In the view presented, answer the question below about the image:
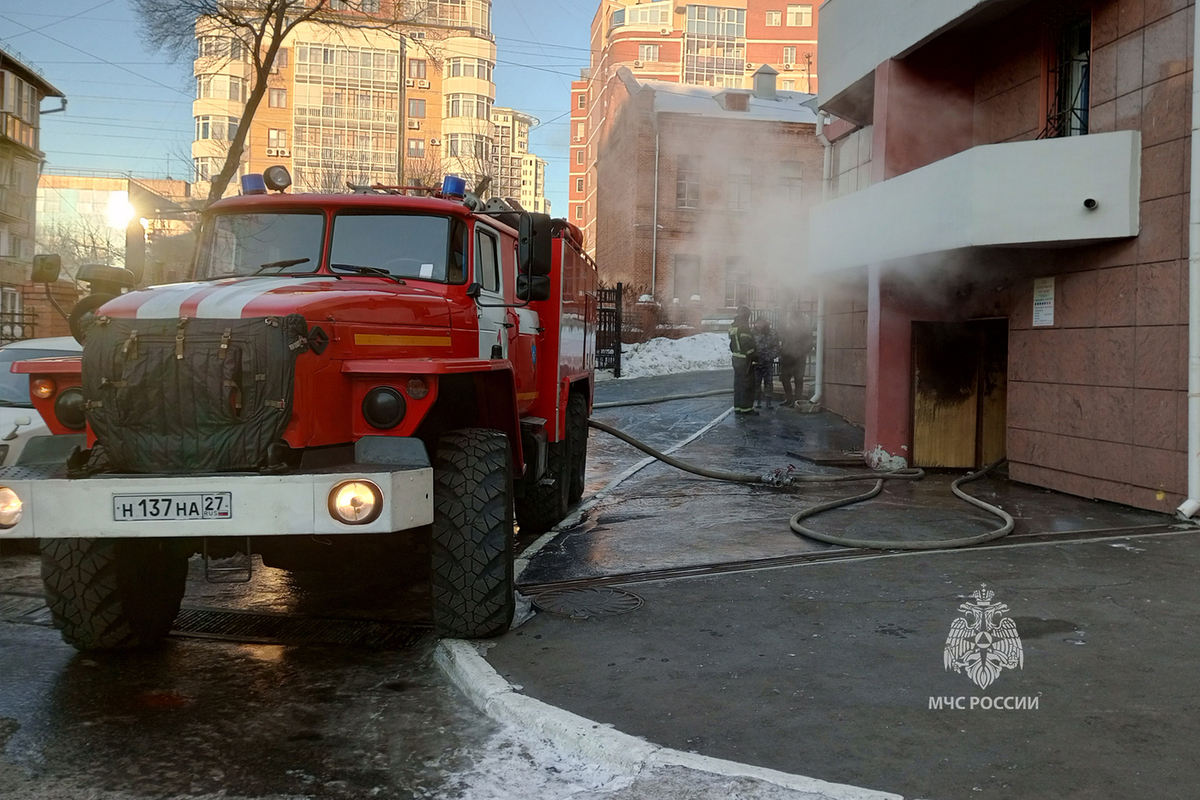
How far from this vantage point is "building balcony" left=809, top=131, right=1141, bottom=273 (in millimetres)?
9367

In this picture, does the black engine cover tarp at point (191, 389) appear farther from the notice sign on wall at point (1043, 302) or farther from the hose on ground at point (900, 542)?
the notice sign on wall at point (1043, 302)

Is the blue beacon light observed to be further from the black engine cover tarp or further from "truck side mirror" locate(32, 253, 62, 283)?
the black engine cover tarp

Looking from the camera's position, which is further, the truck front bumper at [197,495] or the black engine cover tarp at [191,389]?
the black engine cover tarp at [191,389]

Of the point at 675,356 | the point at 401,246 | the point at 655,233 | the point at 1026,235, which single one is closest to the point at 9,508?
the point at 401,246

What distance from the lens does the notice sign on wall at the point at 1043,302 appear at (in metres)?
10.6

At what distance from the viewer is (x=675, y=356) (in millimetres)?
30062

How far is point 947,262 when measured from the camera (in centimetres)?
1176

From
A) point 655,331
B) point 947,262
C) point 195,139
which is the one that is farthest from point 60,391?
point 195,139

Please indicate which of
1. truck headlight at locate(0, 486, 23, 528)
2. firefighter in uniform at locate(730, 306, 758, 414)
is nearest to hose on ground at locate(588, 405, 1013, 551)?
truck headlight at locate(0, 486, 23, 528)

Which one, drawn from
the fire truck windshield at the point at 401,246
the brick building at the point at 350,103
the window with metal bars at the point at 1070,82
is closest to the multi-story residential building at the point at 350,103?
the brick building at the point at 350,103

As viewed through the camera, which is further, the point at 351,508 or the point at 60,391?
the point at 60,391

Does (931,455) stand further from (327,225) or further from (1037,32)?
(327,225)

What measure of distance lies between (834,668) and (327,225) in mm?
3737

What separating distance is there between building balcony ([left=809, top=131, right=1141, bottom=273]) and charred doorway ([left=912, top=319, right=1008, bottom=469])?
1778 millimetres
